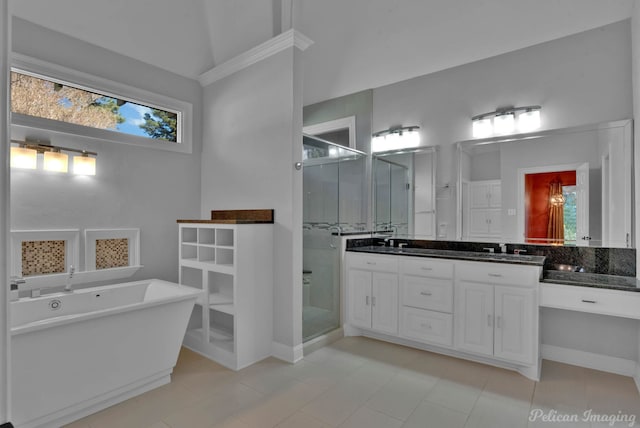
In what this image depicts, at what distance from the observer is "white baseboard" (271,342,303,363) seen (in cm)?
296

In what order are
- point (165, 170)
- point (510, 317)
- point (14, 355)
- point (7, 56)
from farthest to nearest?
point (165, 170), point (510, 317), point (14, 355), point (7, 56)

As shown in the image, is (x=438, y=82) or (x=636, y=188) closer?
(x=636, y=188)

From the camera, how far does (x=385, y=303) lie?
3.33m

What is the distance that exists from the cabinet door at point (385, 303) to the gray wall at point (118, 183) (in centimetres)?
210

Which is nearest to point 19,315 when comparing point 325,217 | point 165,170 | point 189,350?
point 189,350

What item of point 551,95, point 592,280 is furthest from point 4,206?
point 551,95

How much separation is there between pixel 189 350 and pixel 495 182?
333 cm

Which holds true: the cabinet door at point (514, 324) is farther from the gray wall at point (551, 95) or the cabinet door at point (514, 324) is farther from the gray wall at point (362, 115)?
the gray wall at point (362, 115)

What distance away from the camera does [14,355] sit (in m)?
1.87

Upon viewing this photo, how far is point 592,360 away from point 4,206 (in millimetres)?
3720

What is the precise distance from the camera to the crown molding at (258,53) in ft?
9.77

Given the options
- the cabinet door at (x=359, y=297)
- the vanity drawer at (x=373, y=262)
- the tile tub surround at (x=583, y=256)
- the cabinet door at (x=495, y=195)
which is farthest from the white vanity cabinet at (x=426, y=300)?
the cabinet door at (x=495, y=195)

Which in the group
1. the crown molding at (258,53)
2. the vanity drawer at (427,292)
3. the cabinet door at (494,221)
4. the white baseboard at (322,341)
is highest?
the crown molding at (258,53)

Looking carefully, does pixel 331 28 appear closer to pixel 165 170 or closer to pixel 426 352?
pixel 165 170
